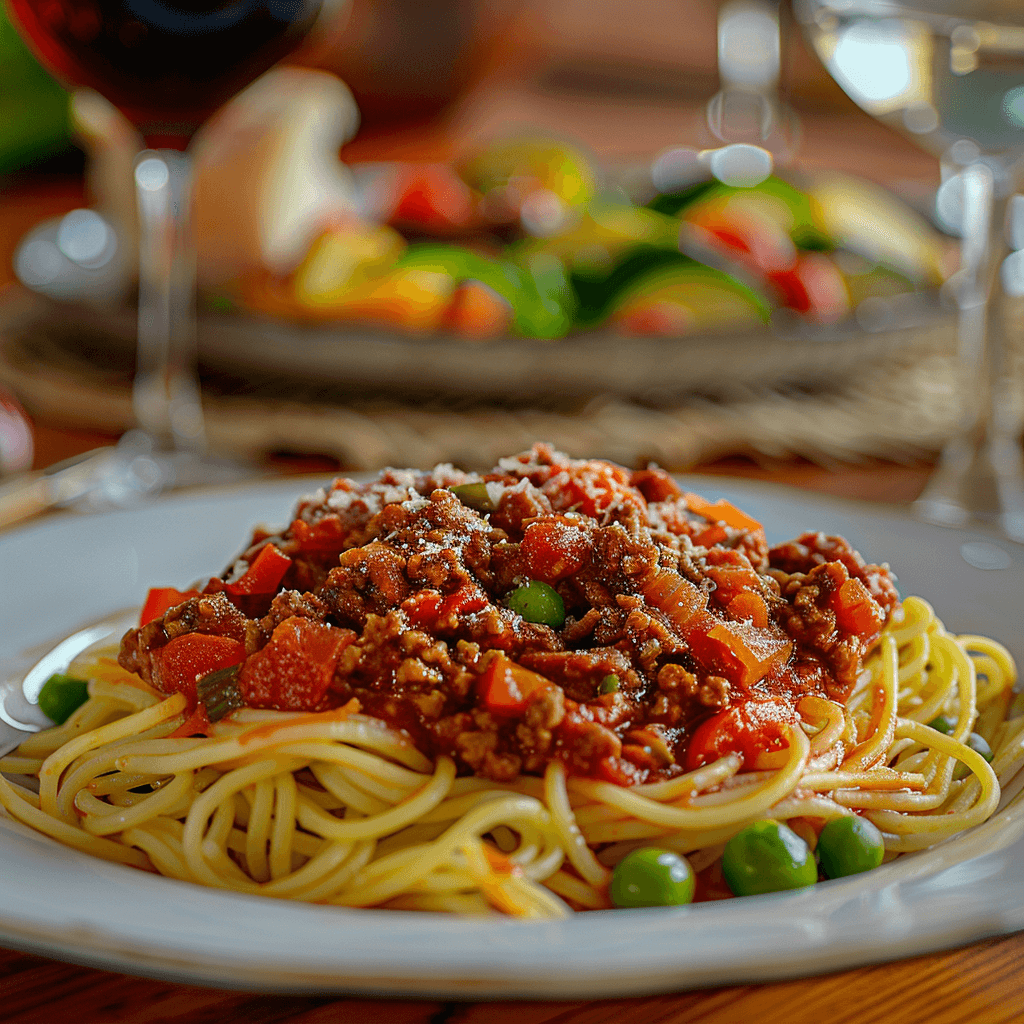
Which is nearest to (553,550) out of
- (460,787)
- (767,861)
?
(460,787)

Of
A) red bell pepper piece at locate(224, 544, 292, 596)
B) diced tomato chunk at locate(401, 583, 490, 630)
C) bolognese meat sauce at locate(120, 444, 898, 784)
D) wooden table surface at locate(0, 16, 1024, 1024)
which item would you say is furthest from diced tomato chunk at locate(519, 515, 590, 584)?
wooden table surface at locate(0, 16, 1024, 1024)

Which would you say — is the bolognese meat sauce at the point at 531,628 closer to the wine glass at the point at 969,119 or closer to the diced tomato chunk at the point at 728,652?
the diced tomato chunk at the point at 728,652

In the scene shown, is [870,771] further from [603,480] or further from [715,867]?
[603,480]

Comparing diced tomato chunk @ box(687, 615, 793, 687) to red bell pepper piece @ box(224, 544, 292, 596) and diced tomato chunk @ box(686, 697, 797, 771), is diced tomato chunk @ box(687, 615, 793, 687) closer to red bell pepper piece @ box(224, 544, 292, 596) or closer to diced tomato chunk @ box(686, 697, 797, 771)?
diced tomato chunk @ box(686, 697, 797, 771)

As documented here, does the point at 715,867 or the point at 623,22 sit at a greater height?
the point at 623,22

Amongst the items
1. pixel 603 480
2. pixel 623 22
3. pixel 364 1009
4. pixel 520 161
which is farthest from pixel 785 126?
pixel 364 1009
